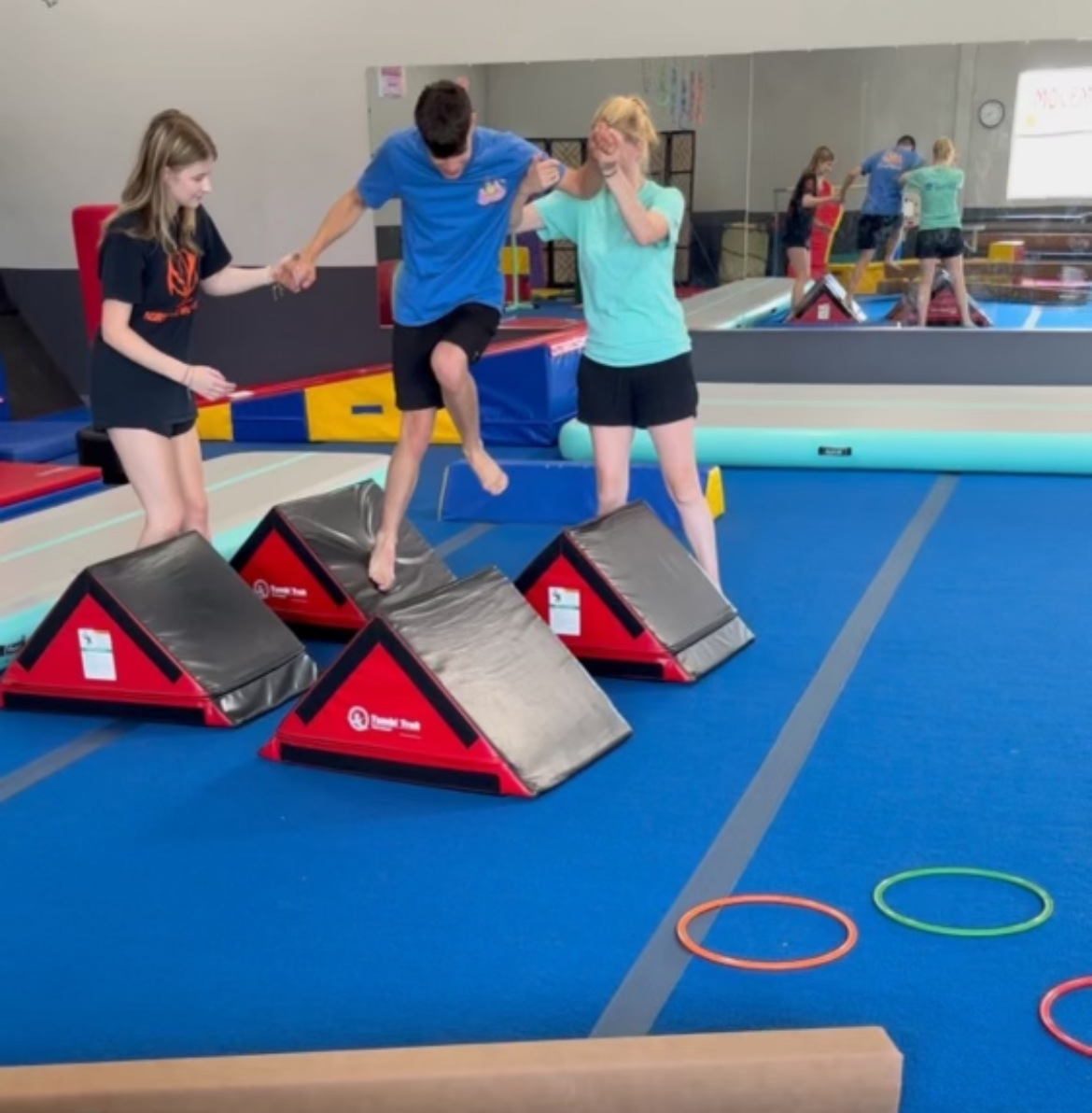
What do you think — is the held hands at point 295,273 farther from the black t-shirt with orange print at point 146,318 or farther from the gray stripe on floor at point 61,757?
the gray stripe on floor at point 61,757

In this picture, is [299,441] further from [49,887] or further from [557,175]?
[49,887]

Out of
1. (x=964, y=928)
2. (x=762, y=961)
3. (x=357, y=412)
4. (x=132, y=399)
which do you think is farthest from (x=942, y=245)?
(x=762, y=961)

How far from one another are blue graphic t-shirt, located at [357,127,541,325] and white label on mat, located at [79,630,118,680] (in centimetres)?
129

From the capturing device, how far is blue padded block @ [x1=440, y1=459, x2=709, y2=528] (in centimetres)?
533

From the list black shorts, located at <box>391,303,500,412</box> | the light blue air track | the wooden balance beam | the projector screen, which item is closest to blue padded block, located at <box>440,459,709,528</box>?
the light blue air track

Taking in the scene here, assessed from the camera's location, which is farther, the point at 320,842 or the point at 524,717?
the point at 524,717

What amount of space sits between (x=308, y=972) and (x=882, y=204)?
7.63 metres

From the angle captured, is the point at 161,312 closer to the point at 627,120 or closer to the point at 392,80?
the point at 627,120

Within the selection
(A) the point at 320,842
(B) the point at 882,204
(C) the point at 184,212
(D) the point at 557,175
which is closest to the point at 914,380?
(B) the point at 882,204

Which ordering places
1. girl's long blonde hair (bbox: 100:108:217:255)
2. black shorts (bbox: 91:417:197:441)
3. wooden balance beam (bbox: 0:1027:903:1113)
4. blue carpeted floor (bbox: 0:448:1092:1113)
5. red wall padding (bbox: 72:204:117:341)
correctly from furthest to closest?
red wall padding (bbox: 72:204:117:341), black shorts (bbox: 91:417:197:441), girl's long blonde hair (bbox: 100:108:217:255), blue carpeted floor (bbox: 0:448:1092:1113), wooden balance beam (bbox: 0:1027:903:1113)

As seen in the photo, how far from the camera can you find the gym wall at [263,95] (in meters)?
8.45

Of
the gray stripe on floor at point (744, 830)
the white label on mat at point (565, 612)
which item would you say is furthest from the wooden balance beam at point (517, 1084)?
the white label on mat at point (565, 612)

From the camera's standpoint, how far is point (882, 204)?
8.67m

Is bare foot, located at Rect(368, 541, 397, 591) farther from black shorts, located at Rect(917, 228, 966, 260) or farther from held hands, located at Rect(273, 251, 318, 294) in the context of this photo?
black shorts, located at Rect(917, 228, 966, 260)
